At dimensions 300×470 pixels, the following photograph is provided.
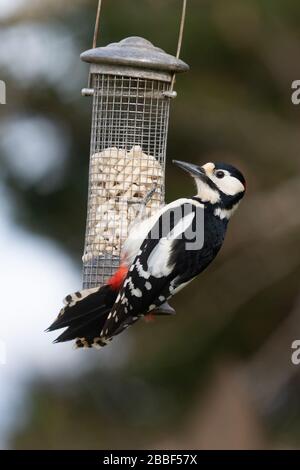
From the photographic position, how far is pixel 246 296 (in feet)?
47.3

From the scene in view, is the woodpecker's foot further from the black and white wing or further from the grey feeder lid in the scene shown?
the grey feeder lid

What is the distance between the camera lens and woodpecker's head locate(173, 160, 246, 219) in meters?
8.95

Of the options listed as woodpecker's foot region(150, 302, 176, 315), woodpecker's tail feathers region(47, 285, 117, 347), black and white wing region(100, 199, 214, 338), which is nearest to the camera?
black and white wing region(100, 199, 214, 338)

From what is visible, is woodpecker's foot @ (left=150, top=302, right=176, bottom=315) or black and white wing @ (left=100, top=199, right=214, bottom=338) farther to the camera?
woodpecker's foot @ (left=150, top=302, right=176, bottom=315)

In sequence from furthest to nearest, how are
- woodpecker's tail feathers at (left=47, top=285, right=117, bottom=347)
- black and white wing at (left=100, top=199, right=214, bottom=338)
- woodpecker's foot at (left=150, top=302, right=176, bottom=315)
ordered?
woodpecker's foot at (left=150, top=302, right=176, bottom=315) < woodpecker's tail feathers at (left=47, top=285, right=117, bottom=347) < black and white wing at (left=100, top=199, right=214, bottom=338)

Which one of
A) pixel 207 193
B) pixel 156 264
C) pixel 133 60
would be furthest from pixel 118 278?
pixel 133 60

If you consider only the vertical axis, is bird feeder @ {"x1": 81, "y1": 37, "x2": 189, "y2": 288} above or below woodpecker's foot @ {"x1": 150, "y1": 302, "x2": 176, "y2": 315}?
above

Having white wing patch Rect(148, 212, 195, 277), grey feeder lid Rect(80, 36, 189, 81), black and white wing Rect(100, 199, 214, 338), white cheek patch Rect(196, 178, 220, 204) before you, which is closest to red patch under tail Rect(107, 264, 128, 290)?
black and white wing Rect(100, 199, 214, 338)

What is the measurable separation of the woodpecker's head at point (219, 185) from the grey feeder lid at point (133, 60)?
1.78 feet

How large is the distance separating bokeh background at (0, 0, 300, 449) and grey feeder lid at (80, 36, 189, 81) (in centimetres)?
410

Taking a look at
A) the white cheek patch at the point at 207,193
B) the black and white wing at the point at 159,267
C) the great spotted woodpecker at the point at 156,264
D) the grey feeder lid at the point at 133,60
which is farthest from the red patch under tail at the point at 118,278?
the grey feeder lid at the point at 133,60

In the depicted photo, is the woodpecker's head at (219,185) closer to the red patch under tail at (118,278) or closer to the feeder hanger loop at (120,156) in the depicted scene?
the feeder hanger loop at (120,156)

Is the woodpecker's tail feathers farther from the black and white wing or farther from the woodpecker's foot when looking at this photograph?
the woodpecker's foot

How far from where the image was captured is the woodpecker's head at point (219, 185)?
895 centimetres
